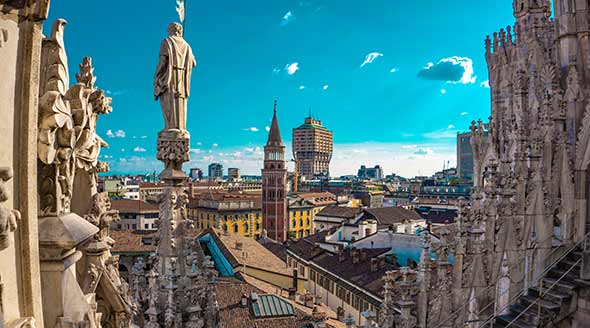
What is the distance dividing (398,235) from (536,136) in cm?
3446

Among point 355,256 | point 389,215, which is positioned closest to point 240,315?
point 355,256

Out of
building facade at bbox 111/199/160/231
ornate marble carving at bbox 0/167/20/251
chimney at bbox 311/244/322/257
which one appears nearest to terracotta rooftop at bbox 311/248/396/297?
chimney at bbox 311/244/322/257

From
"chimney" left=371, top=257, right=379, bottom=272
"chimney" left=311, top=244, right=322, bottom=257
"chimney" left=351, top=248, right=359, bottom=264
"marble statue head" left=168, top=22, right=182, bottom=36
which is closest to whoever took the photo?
"marble statue head" left=168, top=22, right=182, bottom=36

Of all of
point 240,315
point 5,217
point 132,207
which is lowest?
point 240,315

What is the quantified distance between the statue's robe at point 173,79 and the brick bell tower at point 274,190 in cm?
8574

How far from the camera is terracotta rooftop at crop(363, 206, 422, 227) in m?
59.4

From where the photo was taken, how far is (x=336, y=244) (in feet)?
174

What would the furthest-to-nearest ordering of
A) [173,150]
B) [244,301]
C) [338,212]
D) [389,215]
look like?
[338,212] → [389,215] → [244,301] → [173,150]

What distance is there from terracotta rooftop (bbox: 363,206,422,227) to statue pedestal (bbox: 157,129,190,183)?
174 ft

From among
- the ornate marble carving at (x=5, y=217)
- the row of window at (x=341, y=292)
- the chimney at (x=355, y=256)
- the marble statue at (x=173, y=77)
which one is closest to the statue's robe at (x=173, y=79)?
the marble statue at (x=173, y=77)

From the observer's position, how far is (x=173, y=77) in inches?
268

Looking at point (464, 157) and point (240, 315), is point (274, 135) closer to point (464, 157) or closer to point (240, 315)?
point (240, 315)

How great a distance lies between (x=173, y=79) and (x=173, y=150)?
1050 mm

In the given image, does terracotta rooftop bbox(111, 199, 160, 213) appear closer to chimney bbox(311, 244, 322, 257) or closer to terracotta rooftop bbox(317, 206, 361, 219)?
terracotta rooftop bbox(317, 206, 361, 219)
